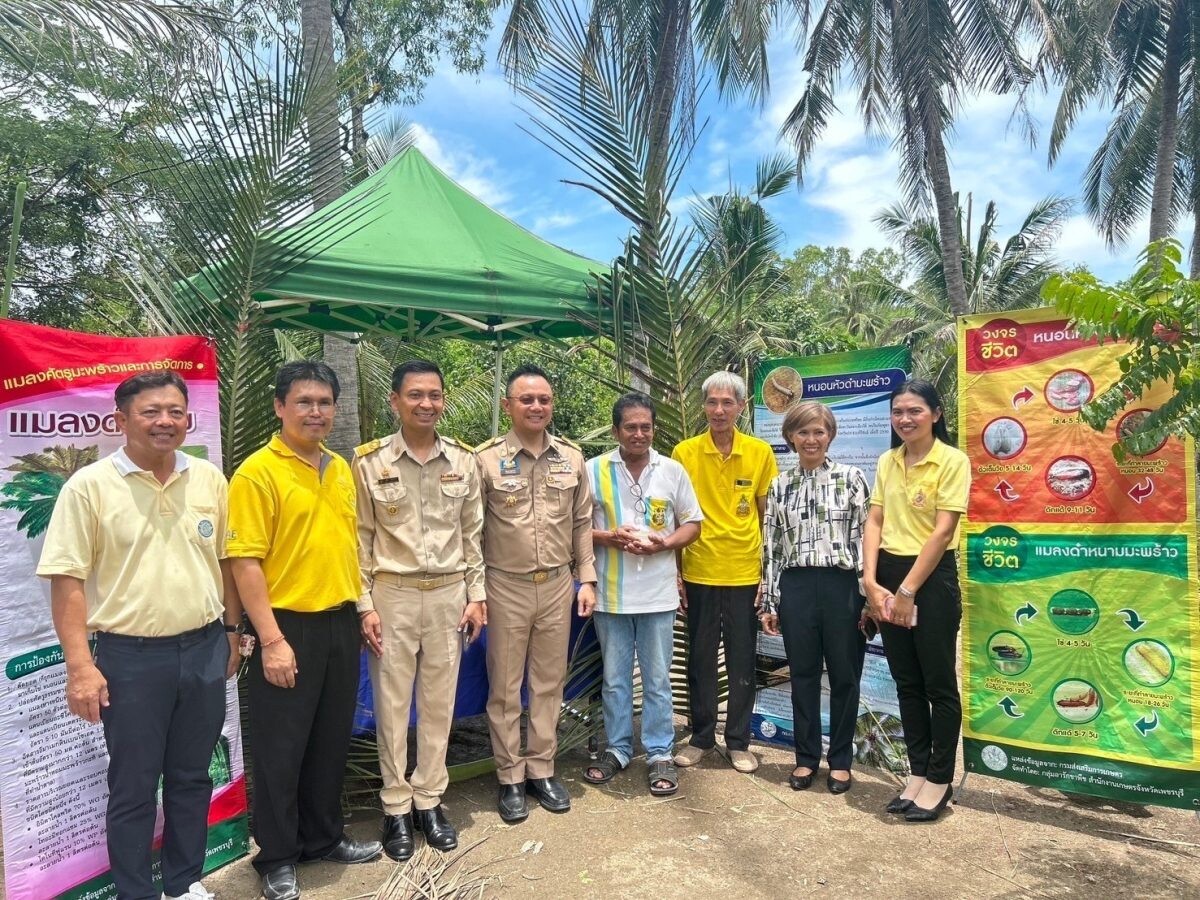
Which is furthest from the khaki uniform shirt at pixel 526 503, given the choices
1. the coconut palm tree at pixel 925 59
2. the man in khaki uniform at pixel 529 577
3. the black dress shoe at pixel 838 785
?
the coconut palm tree at pixel 925 59

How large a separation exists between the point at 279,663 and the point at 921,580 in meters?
2.44

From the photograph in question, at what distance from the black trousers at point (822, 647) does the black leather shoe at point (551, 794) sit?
3.79 ft

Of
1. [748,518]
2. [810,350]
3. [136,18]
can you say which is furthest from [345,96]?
[810,350]

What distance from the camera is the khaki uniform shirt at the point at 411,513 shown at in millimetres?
2979

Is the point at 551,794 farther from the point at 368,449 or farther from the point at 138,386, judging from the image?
the point at 138,386

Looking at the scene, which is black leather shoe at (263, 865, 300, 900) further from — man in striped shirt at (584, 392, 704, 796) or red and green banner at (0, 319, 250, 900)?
man in striped shirt at (584, 392, 704, 796)

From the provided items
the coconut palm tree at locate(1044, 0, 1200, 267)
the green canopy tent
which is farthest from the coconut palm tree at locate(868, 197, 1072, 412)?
the green canopy tent

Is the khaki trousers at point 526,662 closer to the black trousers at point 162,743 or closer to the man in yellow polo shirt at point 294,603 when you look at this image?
the man in yellow polo shirt at point 294,603

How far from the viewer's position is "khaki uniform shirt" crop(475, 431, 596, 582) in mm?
3320

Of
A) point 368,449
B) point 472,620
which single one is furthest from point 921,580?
point 368,449

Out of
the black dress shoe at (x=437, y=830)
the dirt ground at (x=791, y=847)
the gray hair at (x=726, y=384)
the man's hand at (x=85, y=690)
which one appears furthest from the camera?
the gray hair at (x=726, y=384)

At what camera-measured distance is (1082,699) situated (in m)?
3.41

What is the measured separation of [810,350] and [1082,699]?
13163 mm

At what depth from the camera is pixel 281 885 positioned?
8.92 ft
